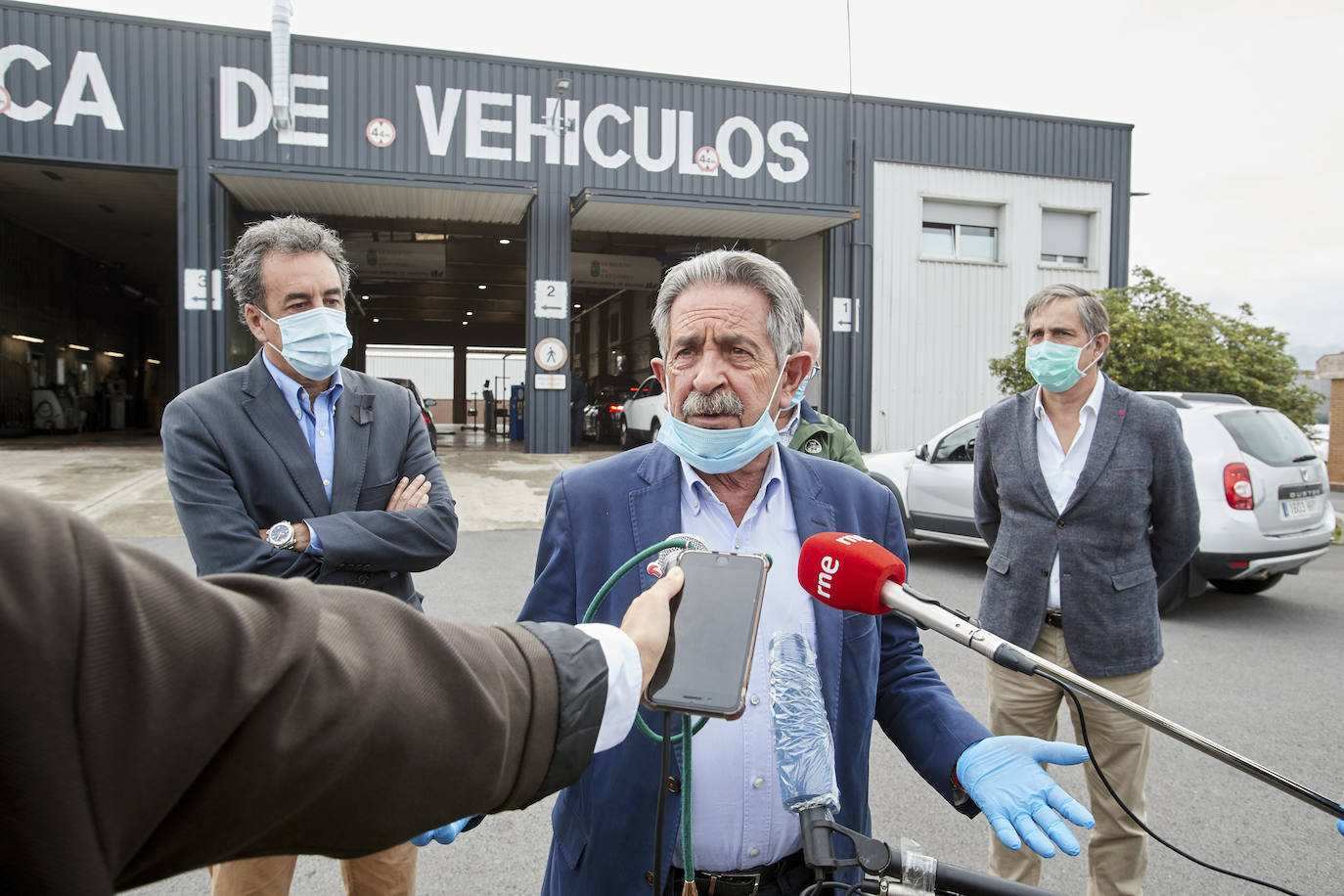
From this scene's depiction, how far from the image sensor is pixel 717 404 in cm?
213

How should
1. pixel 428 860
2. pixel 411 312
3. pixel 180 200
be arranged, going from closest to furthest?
pixel 428 860 → pixel 180 200 → pixel 411 312

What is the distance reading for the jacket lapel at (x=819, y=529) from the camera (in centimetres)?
191

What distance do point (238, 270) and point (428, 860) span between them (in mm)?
2429

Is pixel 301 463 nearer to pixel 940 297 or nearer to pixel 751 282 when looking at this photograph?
pixel 751 282

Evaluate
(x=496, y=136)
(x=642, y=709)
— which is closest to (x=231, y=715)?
(x=642, y=709)

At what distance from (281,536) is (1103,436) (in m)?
2.92

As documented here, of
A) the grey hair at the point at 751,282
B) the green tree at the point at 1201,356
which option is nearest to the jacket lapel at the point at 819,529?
the grey hair at the point at 751,282

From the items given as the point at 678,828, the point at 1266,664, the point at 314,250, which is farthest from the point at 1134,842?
the point at 1266,664

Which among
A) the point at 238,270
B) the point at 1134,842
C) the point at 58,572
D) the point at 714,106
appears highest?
the point at 714,106

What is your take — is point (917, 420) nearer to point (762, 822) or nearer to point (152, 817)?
point (762, 822)

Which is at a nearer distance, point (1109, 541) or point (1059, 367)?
point (1109, 541)

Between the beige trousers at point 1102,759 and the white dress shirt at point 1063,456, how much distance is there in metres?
0.33

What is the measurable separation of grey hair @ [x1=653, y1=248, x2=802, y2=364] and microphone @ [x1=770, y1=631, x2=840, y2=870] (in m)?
0.84

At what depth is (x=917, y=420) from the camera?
61.6 ft
